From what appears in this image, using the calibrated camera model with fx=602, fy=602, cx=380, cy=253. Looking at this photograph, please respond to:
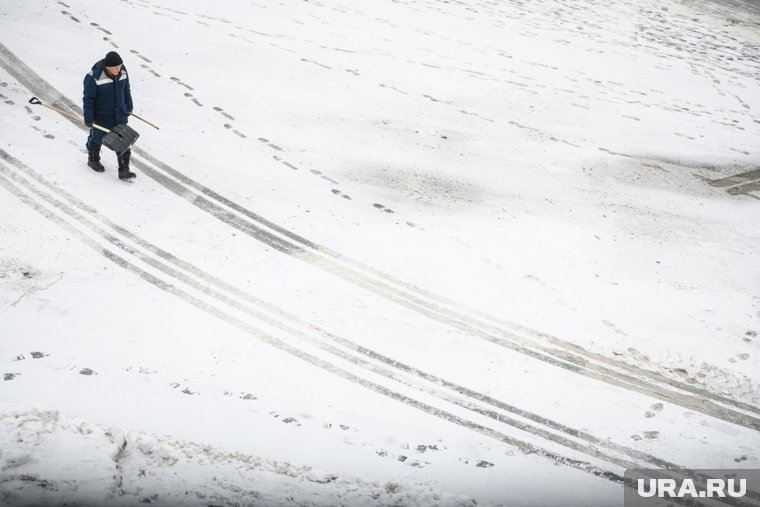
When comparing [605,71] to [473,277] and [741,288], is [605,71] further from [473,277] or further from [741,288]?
[473,277]

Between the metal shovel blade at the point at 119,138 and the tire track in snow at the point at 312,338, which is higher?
the metal shovel blade at the point at 119,138

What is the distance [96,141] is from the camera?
7.18 meters

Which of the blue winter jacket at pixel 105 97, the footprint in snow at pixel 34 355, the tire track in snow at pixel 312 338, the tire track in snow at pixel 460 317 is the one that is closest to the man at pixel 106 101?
the blue winter jacket at pixel 105 97

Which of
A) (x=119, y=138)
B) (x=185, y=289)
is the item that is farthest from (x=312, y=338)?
(x=119, y=138)

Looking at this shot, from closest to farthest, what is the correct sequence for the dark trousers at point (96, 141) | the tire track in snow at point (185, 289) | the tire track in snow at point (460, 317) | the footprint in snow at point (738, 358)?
the tire track in snow at point (185, 289) → the tire track in snow at point (460, 317) → the footprint in snow at point (738, 358) → the dark trousers at point (96, 141)

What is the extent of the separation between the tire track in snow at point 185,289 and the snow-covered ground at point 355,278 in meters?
0.03

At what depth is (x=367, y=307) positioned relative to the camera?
20.1ft

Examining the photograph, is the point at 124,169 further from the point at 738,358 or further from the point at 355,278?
the point at 738,358

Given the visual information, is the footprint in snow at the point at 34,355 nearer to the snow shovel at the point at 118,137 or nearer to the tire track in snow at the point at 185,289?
the tire track in snow at the point at 185,289

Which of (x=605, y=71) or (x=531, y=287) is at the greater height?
(x=605, y=71)

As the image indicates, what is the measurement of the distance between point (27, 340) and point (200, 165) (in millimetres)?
3614

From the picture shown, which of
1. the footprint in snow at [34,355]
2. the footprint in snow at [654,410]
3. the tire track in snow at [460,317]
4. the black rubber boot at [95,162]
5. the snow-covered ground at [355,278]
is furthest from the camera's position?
the black rubber boot at [95,162]

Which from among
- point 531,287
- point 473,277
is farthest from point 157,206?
point 531,287

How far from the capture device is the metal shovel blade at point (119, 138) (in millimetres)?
6926
